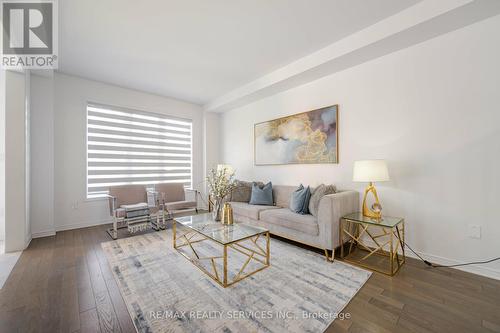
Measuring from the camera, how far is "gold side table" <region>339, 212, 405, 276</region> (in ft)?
7.62

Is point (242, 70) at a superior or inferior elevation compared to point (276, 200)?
superior

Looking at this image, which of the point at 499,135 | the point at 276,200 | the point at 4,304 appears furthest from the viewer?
the point at 276,200

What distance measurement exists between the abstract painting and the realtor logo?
339 centimetres

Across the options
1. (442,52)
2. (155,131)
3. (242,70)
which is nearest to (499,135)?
(442,52)

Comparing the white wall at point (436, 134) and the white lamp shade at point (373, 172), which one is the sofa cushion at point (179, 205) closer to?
the white wall at point (436, 134)

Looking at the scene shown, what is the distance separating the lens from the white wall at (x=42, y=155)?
11.1 ft

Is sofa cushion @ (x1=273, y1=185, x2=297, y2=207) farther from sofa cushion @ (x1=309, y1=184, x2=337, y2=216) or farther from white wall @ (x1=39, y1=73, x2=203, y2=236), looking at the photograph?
white wall @ (x1=39, y1=73, x2=203, y2=236)

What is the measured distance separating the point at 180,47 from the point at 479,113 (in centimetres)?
365

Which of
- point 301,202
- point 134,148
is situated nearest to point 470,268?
point 301,202

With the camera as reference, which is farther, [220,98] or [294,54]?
[220,98]

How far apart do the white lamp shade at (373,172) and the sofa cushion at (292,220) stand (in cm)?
78

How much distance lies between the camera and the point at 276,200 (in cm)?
389

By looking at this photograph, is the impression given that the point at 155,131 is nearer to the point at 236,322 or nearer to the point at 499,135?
the point at 236,322

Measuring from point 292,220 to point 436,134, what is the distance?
1.98 m
